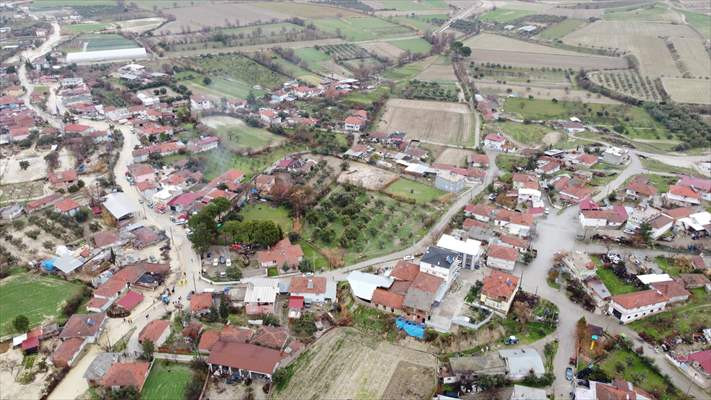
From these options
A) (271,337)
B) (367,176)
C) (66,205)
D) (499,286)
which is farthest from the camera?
(367,176)

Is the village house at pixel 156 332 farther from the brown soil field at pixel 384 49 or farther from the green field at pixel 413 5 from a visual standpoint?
the green field at pixel 413 5

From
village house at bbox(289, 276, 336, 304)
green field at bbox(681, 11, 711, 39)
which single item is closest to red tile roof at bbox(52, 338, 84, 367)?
village house at bbox(289, 276, 336, 304)

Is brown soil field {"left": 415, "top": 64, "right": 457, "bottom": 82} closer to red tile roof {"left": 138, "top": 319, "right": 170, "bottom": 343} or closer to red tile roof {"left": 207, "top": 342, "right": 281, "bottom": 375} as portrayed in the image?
red tile roof {"left": 138, "top": 319, "right": 170, "bottom": 343}

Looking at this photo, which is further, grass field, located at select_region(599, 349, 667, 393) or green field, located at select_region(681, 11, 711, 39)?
green field, located at select_region(681, 11, 711, 39)

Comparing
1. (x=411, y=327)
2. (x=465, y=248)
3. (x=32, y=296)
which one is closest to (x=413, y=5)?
(x=465, y=248)

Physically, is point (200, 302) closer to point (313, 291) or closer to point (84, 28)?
point (313, 291)

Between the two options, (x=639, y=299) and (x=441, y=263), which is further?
(x=441, y=263)
